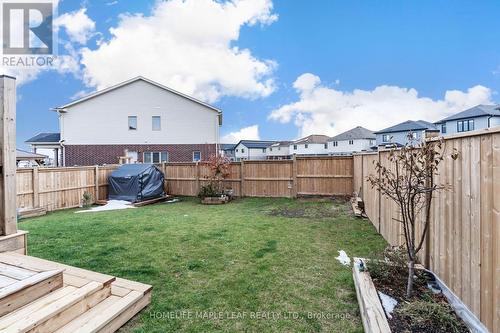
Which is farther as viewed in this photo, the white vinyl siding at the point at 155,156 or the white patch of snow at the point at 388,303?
the white vinyl siding at the point at 155,156

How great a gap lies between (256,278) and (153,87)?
723 inches

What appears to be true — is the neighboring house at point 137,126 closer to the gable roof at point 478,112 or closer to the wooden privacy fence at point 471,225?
the wooden privacy fence at point 471,225

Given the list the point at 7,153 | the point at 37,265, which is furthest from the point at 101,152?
the point at 37,265

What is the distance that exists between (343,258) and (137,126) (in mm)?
17943

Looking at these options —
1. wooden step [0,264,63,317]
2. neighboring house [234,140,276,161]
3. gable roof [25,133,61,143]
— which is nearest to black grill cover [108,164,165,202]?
wooden step [0,264,63,317]

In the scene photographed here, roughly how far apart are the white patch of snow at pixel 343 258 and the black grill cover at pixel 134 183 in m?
8.60

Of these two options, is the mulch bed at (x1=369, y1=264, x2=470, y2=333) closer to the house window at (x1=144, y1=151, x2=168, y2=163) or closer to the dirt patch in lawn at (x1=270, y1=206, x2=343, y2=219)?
the dirt patch in lawn at (x1=270, y1=206, x2=343, y2=219)

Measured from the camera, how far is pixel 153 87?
19.2 m

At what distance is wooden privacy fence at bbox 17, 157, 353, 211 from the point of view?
9.14 meters

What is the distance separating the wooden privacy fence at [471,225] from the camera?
1884 millimetres

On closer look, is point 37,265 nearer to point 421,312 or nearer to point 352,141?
point 421,312

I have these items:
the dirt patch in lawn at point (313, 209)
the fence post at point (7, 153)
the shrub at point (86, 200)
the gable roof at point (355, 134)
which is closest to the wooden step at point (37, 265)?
the fence post at point (7, 153)

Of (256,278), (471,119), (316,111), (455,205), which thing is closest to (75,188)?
(256,278)

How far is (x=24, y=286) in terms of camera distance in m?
2.34
